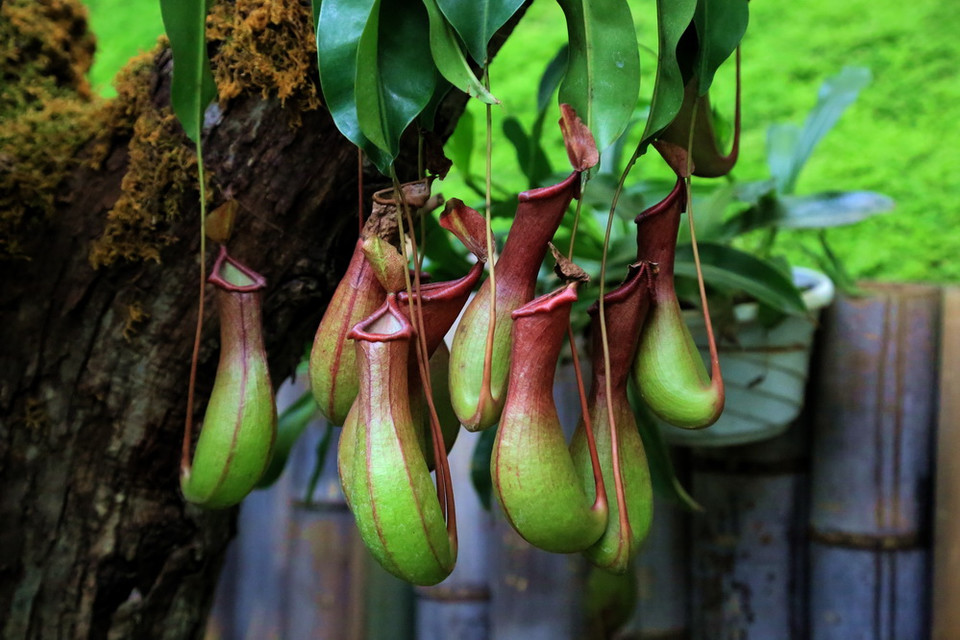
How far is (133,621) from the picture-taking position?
2.43ft

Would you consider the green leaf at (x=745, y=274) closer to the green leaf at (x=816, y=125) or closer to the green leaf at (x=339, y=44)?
the green leaf at (x=816, y=125)

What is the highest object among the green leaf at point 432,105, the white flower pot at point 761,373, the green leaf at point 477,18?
the green leaf at point 477,18

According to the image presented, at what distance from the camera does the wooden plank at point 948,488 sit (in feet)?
3.35

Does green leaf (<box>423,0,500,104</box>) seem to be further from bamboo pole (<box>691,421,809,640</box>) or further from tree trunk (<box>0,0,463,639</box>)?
bamboo pole (<box>691,421,809,640</box>)

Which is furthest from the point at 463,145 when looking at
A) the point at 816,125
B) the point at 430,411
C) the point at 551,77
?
the point at 430,411

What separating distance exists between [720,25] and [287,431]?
2.12 ft

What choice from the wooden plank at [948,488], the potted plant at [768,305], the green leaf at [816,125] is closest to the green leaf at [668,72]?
the potted plant at [768,305]

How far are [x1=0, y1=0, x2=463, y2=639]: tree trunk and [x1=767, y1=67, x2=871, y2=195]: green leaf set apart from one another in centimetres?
59

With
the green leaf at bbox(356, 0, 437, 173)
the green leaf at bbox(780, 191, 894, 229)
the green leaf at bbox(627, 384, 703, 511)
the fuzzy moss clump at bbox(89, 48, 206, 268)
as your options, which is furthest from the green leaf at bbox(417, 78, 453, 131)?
the green leaf at bbox(780, 191, 894, 229)

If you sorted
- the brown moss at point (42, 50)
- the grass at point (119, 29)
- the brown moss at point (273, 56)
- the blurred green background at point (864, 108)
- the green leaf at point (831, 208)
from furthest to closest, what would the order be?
1. the grass at point (119, 29)
2. the blurred green background at point (864, 108)
3. the green leaf at point (831, 208)
4. the brown moss at point (42, 50)
5. the brown moss at point (273, 56)

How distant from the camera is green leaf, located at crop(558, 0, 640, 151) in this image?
0.42 meters

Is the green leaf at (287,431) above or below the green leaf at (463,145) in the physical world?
below

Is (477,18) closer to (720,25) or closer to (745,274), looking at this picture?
(720,25)

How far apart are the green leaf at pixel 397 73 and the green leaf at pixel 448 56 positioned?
3cm
